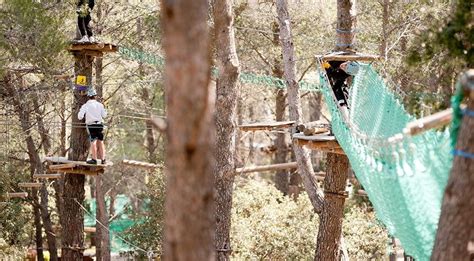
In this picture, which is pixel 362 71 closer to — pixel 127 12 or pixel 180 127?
pixel 180 127

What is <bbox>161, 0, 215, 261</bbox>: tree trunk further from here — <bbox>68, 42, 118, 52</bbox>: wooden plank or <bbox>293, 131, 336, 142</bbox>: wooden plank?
<bbox>68, 42, 118, 52</bbox>: wooden plank

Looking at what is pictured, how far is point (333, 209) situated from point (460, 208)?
14.4 ft

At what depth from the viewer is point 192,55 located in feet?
10.2

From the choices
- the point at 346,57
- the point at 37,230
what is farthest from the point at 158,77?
the point at 346,57

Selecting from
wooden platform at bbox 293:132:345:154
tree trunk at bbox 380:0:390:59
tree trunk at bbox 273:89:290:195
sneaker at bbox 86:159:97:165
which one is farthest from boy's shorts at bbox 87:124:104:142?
tree trunk at bbox 273:89:290:195

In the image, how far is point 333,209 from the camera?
332 inches

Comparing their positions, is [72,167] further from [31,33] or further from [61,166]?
[31,33]

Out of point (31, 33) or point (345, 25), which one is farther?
point (31, 33)

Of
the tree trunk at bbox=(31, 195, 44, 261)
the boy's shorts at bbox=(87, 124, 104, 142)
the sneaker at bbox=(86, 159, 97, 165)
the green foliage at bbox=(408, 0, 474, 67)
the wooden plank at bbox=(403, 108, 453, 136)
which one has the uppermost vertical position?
the green foliage at bbox=(408, 0, 474, 67)

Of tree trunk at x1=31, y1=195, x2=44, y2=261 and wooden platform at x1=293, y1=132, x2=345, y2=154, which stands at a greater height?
wooden platform at x1=293, y1=132, x2=345, y2=154

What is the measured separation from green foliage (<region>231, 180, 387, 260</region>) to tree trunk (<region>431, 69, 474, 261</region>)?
740 cm

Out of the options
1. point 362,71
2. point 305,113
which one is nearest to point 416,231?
point 362,71

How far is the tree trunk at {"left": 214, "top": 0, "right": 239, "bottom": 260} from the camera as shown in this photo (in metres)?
7.90

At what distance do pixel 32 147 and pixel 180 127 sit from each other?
430 inches
